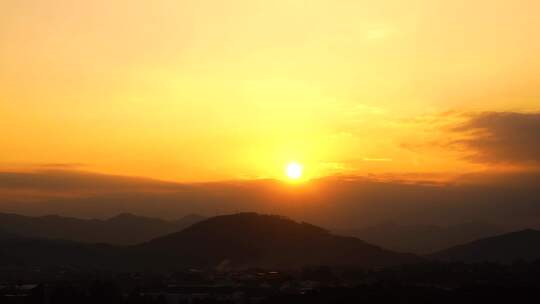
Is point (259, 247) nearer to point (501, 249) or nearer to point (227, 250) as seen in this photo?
point (227, 250)

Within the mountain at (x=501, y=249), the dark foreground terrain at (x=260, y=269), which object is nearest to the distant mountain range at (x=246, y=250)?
the mountain at (x=501, y=249)

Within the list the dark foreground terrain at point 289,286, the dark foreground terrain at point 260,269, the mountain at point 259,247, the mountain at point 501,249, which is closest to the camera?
the dark foreground terrain at point 289,286

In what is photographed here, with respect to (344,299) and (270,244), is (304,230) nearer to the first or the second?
(270,244)

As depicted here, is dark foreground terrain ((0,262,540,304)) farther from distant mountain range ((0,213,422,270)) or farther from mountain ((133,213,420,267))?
mountain ((133,213,420,267))

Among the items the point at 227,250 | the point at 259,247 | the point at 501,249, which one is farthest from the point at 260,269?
the point at 501,249

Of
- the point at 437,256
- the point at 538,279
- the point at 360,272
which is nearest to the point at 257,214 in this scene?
the point at 437,256

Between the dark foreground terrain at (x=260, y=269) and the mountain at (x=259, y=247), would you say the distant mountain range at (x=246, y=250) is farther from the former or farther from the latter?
the dark foreground terrain at (x=260, y=269)
